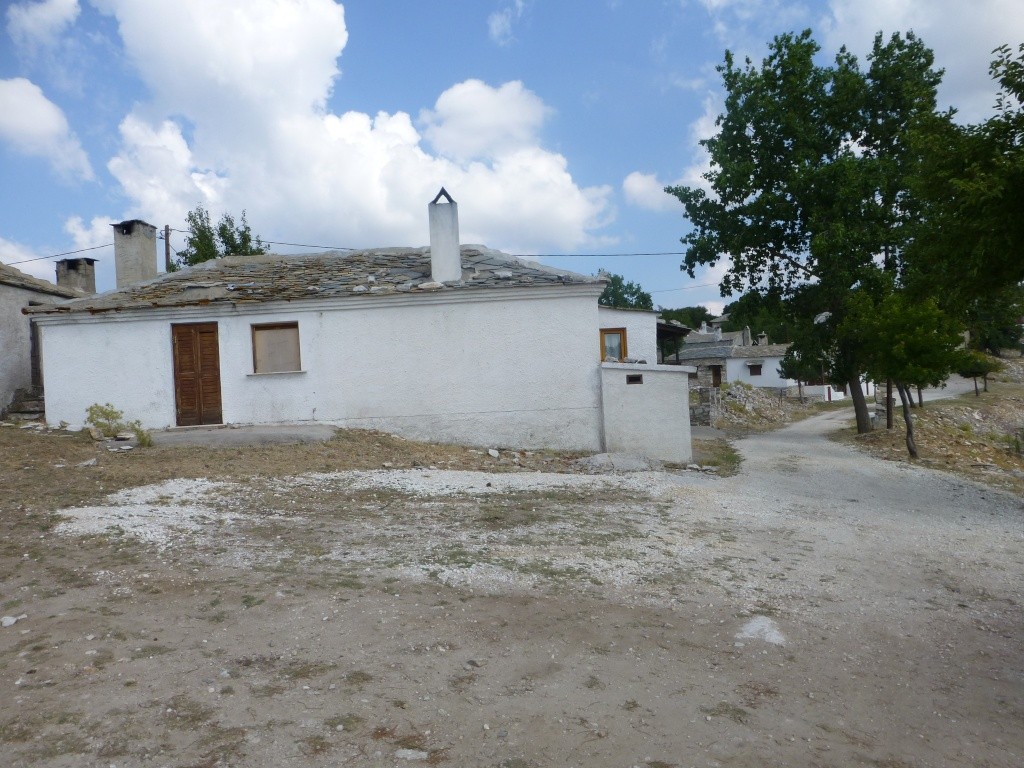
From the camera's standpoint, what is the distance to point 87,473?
942 cm

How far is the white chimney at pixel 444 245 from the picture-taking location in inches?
563

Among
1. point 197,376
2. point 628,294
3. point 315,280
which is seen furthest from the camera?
point 628,294

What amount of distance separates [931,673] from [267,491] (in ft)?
23.9

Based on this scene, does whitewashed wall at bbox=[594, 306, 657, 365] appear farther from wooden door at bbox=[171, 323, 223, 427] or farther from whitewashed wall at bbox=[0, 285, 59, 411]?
whitewashed wall at bbox=[0, 285, 59, 411]

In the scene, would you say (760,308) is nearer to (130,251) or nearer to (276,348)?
(276,348)

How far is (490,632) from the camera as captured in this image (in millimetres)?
4250

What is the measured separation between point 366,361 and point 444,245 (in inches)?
116

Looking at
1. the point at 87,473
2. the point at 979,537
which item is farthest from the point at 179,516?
the point at 979,537

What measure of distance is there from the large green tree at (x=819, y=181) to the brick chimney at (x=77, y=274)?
19259 mm

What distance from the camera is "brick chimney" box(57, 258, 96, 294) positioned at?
67.4 feet

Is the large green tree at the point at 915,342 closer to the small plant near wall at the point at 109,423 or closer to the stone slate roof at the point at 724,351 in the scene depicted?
the small plant near wall at the point at 109,423

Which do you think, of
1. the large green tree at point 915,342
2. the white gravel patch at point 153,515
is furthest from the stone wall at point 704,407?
the white gravel patch at point 153,515

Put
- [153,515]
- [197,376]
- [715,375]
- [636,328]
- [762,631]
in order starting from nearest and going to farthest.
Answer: [762,631] < [153,515] < [197,376] < [636,328] < [715,375]

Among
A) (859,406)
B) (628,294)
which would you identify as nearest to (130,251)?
(859,406)
